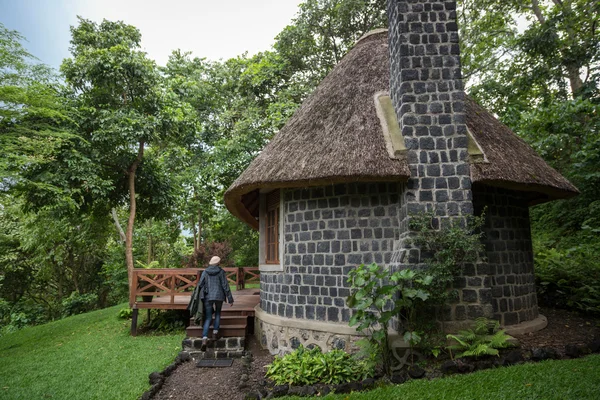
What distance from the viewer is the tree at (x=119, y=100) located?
11570mm

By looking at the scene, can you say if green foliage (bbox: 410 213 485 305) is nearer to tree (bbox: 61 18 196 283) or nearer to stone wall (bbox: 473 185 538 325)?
stone wall (bbox: 473 185 538 325)

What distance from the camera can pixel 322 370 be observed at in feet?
18.2

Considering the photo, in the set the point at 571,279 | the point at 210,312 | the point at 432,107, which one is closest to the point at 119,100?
the point at 210,312

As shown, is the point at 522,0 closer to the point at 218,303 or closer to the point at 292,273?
the point at 292,273

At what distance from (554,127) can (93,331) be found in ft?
45.3

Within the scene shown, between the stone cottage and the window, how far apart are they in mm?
79

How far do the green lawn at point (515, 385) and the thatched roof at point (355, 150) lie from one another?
8.72ft

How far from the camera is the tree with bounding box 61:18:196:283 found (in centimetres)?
1157

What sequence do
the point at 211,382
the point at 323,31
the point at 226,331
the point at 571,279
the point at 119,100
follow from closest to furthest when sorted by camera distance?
the point at 211,382 → the point at 226,331 → the point at 571,279 → the point at 119,100 → the point at 323,31

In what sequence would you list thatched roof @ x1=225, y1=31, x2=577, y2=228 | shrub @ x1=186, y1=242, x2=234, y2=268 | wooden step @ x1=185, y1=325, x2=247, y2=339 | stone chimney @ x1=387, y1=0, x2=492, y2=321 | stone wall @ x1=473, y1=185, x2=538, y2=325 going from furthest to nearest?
shrub @ x1=186, y1=242, x2=234, y2=268, wooden step @ x1=185, y1=325, x2=247, y2=339, stone wall @ x1=473, y1=185, x2=538, y2=325, thatched roof @ x1=225, y1=31, x2=577, y2=228, stone chimney @ x1=387, y1=0, x2=492, y2=321

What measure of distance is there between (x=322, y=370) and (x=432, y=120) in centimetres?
411

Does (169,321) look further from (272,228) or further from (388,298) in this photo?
(388,298)

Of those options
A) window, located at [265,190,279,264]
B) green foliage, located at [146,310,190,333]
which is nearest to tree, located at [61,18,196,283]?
green foliage, located at [146,310,190,333]

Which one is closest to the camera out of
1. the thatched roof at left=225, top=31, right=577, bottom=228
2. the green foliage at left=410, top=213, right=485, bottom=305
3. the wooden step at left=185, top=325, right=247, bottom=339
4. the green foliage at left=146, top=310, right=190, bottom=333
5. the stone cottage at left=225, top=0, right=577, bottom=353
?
the green foliage at left=410, top=213, right=485, bottom=305
